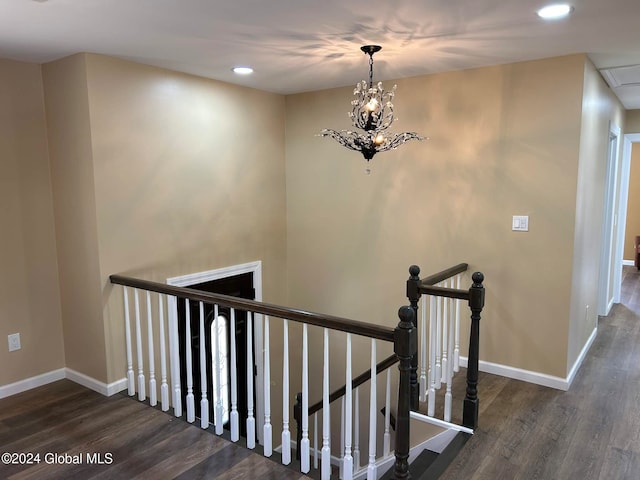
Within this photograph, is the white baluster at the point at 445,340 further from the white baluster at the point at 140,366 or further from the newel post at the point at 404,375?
the white baluster at the point at 140,366

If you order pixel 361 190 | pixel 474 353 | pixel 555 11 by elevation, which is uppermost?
pixel 555 11

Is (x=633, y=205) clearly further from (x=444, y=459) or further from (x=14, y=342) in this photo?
(x=14, y=342)

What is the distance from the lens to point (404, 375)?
2.08m

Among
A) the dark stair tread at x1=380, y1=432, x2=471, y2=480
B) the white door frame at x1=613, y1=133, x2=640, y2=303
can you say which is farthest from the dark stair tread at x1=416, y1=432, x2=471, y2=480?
the white door frame at x1=613, y1=133, x2=640, y2=303

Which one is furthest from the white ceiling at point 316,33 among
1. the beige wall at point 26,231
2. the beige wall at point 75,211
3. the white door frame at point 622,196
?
the white door frame at point 622,196

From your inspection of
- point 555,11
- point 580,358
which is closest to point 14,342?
point 555,11

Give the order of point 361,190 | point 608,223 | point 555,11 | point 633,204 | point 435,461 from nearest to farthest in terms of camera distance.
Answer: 1. point 555,11
2. point 435,461
3. point 361,190
4. point 608,223
5. point 633,204

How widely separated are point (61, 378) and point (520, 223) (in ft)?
12.5

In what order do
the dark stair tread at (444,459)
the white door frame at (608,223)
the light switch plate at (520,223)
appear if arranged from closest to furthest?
the dark stair tread at (444,459)
the light switch plate at (520,223)
the white door frame at (608,223)

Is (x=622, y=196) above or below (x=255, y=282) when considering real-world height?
above

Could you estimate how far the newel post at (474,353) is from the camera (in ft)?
8.99

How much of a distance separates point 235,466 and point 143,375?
3.81 feet

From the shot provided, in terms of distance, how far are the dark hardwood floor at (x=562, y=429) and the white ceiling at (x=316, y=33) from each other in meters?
2.39

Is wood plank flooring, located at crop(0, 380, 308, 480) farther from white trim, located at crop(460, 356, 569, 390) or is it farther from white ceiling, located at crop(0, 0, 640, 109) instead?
white ceiling, located at crop(0, 0, 640, 109)
